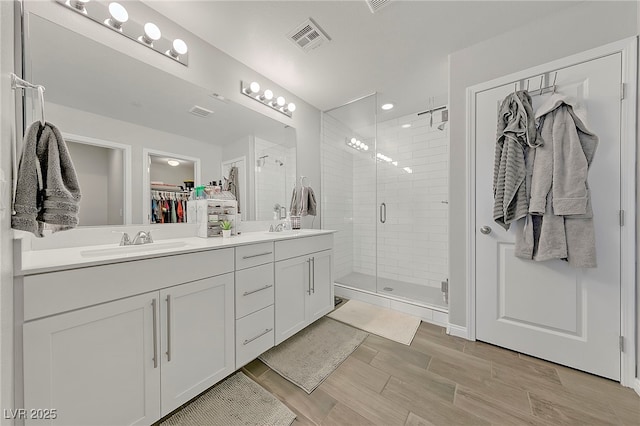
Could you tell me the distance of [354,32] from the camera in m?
1.72

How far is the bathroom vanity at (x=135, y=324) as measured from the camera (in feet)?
2.63

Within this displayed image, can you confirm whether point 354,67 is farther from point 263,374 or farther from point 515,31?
point 263,374

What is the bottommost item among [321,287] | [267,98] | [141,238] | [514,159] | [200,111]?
[321,287]

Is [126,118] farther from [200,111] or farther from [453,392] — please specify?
[453,392]

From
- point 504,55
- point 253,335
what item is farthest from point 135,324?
point 504,55

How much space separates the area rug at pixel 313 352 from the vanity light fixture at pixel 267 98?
7.32ft

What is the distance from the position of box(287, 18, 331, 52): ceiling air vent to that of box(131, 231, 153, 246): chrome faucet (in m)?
1.79

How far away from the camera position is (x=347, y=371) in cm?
151

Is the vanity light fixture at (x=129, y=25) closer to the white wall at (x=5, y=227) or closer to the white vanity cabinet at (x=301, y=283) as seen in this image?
the white wall at (x=5, y=227)

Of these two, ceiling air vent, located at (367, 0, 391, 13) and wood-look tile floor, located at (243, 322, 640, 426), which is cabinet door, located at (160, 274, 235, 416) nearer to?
wood-look tile floor, located at (243, 322, 640, 426)

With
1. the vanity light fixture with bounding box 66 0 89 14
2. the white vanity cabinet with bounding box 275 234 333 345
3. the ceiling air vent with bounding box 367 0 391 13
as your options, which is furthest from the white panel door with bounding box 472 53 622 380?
the vanity light fixture with bounding box 66 0 89 14

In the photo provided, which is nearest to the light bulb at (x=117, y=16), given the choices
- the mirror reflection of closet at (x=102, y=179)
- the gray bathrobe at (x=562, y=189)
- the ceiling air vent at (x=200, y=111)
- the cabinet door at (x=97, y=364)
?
the ceiling air vent at (x=200, y=111)

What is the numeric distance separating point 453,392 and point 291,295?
3.94 feet

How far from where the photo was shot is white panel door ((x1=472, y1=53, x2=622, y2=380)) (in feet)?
4.58
